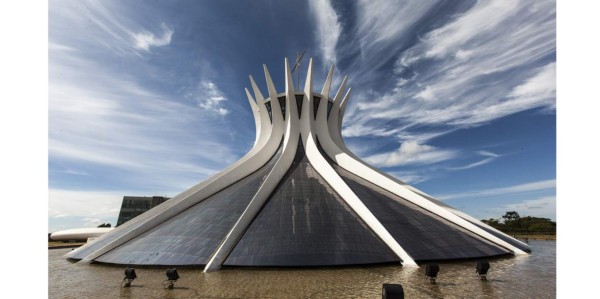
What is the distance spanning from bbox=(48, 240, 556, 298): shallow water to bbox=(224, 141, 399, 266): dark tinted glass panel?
0.61 meters

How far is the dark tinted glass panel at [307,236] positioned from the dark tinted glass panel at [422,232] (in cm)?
173

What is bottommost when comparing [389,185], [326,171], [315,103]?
[389,185]

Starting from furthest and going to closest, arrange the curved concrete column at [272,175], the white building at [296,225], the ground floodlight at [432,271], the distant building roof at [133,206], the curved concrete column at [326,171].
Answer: the distant building roof at [133,206] < the curved concrete column at [326,171] < the white building at [296,225] < the curved concrete column at [272,175] < the ground floodlight at [432,271]

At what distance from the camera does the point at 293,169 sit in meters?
23.9

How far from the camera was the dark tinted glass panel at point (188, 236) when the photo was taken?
1395cm

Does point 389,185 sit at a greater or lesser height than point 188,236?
greater

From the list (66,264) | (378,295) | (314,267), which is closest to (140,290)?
(314,267)

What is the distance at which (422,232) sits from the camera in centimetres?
1630

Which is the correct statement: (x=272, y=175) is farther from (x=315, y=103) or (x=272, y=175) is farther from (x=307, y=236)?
(x=315, y=103)

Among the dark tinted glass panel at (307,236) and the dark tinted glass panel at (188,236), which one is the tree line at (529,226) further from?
the dark tinted glass panel at (188,236)

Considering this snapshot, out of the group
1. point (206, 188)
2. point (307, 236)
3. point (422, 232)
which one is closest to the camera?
point (307, 236)

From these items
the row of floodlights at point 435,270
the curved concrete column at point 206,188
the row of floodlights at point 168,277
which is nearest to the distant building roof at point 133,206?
the curved concrete column at point 206,188

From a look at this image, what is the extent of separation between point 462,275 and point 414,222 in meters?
5.81

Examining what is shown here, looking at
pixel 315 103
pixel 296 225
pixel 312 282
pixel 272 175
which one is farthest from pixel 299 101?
pixel 312 282
